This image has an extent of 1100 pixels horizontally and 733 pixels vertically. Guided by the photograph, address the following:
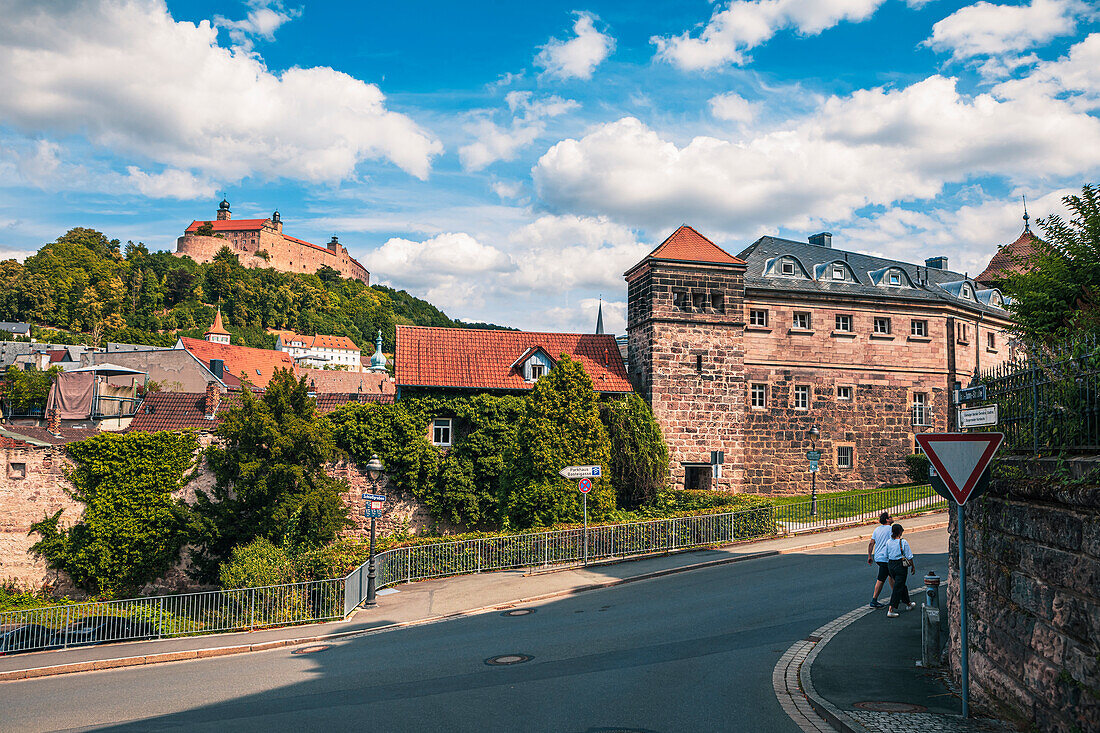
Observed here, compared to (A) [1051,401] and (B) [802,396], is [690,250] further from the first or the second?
(A) [1051,401]

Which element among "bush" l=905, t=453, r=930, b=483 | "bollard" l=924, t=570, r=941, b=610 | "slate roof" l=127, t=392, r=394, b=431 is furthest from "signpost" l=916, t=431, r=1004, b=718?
"slate roof" l=127, t=392, r=394, b=431

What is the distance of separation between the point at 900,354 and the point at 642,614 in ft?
81.5

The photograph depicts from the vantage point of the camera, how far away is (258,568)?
793 inches

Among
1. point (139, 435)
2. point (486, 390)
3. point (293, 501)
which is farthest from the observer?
point (486, 390)

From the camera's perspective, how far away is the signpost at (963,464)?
7.47 meters

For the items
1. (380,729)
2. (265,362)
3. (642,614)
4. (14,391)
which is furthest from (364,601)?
(265,362)

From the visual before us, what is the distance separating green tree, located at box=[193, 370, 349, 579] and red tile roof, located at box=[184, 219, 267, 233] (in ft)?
557

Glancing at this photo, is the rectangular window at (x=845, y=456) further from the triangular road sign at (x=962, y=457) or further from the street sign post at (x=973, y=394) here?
the triangular road sign at (x=962, y=457)

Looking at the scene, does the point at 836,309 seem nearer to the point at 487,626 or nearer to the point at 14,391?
the point at 487,626

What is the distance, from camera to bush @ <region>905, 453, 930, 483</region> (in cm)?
3241

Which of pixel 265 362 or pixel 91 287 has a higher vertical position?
pixel 91 287

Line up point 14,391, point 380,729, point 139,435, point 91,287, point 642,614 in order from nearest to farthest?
point 380,729, point 642,614, point 139,435, point 14,391, point 91,287

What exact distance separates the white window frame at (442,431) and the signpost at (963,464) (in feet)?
73.7

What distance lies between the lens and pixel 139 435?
88.8 ft
